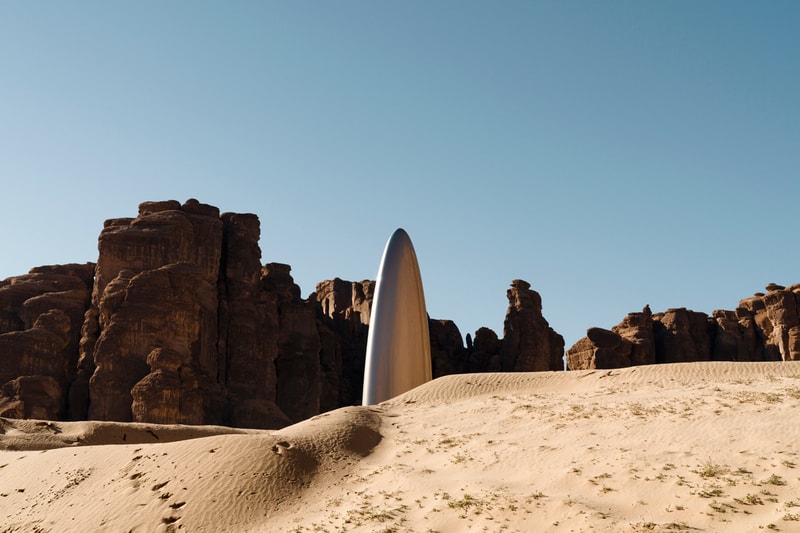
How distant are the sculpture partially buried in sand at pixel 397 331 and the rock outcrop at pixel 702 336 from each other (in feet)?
85.0

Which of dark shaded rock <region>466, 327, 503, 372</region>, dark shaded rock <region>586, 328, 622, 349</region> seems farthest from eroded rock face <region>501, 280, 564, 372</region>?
dark shaded rock <region>586, 328, 622, 349</region>

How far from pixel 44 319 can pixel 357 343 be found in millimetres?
24918

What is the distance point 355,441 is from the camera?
73.8 feet

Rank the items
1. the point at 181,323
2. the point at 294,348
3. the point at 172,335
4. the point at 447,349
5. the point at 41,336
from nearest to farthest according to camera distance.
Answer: the point at 172,335, the point at 41,336, the point at 181,323, the point at 294,348, the point at 447,349

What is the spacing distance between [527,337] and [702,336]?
13650 mm

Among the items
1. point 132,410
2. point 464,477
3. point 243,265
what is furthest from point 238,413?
point 464,477

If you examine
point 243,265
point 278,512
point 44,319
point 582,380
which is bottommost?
point 278,512

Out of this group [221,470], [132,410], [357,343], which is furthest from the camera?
[357,343]

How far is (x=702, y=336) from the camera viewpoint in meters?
65.4

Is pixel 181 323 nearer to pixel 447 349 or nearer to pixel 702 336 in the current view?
pixel 447 349

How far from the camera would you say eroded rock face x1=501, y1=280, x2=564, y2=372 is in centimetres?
6141

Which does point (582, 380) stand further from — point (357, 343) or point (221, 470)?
point (357, 343)

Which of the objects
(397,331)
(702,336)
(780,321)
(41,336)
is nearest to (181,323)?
(41,336)

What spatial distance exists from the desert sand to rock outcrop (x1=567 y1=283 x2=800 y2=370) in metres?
33.9
